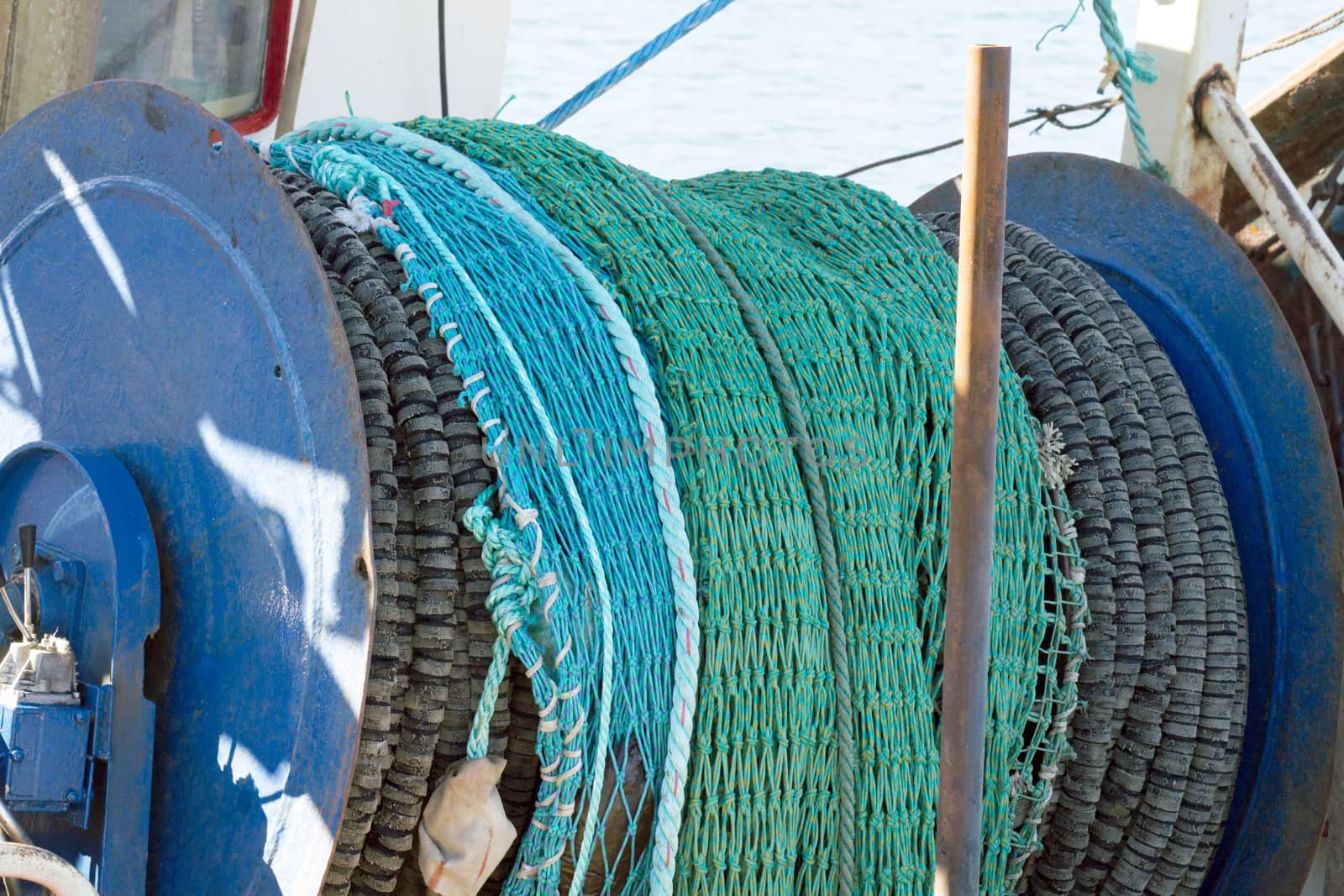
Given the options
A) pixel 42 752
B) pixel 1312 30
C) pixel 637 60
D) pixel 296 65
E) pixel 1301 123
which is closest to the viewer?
pixel 42 752

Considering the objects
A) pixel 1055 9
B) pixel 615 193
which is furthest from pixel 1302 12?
pixel 615 193

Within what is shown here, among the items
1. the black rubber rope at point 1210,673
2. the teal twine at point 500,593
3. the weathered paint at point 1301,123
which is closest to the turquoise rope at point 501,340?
the teal twine at point 500,593

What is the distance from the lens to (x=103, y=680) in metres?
2.25

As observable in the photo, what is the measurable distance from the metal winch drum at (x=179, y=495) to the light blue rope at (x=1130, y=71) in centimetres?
203

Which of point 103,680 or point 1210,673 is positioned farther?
point 1210,673

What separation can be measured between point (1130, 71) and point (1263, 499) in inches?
42.9

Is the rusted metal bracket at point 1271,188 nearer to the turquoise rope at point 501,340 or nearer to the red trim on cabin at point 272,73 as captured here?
the turquoise rope at point 501,340

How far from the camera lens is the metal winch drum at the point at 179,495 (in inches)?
83.9

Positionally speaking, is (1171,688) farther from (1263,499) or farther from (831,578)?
(831,578)

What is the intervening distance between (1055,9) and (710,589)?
60.0 ft

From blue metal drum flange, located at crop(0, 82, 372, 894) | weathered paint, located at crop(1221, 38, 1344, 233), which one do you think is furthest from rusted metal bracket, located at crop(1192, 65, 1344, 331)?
blue metal drum flange, located at crop(0, 82, 372, 894)

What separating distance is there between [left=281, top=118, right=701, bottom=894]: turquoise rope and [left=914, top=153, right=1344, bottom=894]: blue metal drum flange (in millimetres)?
1363

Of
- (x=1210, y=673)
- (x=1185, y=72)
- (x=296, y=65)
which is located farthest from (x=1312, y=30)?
(x=296, y=65)

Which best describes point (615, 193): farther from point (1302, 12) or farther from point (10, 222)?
point (1302, 12)
